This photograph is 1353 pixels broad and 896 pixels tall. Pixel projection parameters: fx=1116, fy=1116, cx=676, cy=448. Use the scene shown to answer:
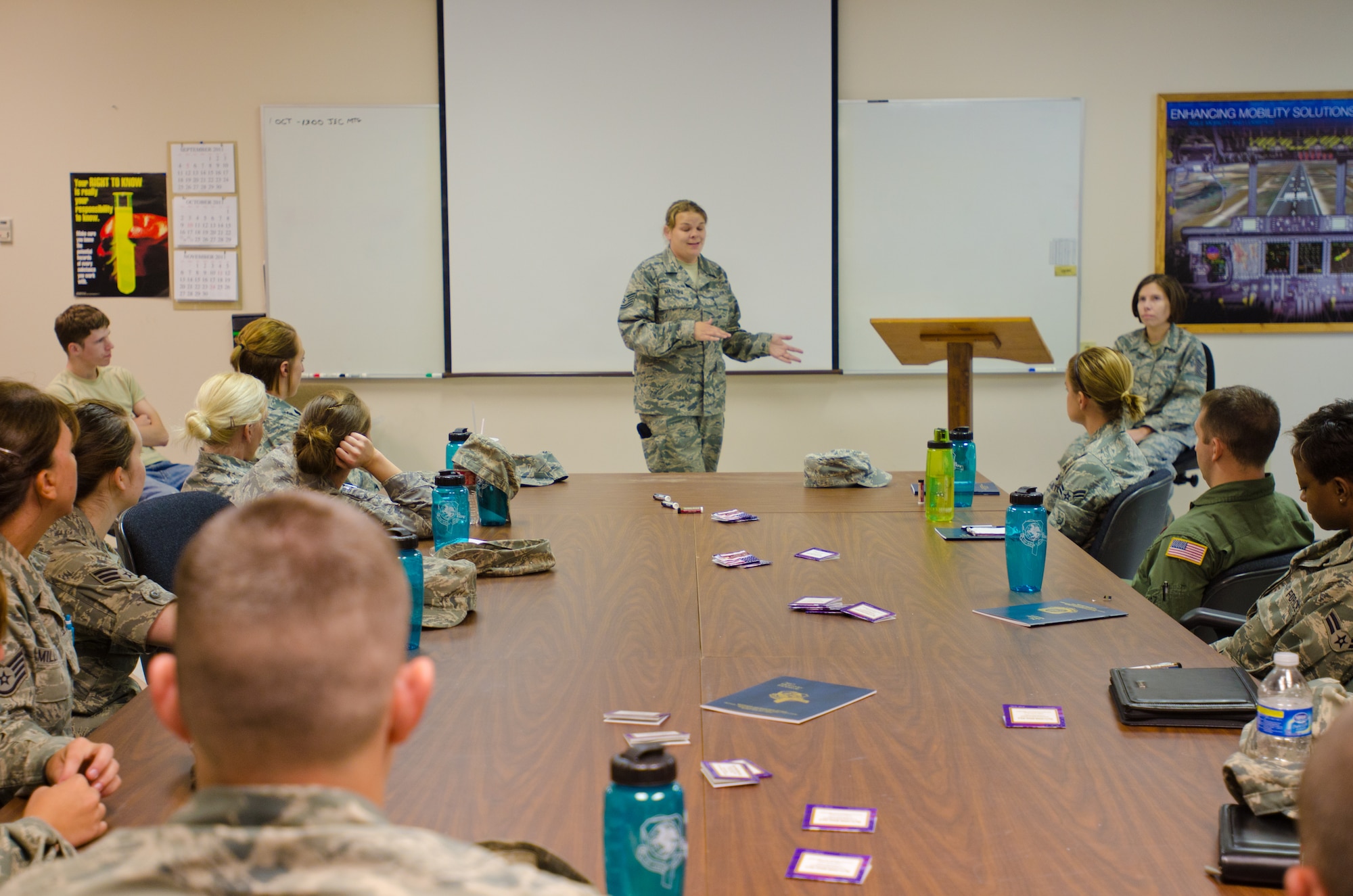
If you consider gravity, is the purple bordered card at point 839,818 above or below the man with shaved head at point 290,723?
below

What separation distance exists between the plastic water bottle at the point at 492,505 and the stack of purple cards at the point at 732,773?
1654 mm

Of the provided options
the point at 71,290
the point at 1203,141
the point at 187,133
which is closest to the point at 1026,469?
the point at 1203,141

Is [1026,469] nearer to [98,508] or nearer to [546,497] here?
[546,497]

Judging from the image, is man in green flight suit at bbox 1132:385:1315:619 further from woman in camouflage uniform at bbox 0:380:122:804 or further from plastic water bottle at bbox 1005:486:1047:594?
woman in camouflage uniform at bbox 0:380:122:804

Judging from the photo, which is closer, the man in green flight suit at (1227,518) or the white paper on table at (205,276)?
the man in green flight suit at (1227,518)

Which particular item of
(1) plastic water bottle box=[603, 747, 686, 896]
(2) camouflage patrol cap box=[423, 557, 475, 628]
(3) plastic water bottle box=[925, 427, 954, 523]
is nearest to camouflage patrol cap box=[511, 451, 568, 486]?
(3) plastic water bottle box=[925, 427, 954, 523]

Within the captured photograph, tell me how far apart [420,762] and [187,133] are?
5.00 metres

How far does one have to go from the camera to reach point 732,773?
52.5 inches

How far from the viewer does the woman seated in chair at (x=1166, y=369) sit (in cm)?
488

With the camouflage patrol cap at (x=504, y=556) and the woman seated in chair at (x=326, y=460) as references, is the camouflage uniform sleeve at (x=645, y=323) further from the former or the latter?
the camouflage patrol cap at (x=504, y=556)

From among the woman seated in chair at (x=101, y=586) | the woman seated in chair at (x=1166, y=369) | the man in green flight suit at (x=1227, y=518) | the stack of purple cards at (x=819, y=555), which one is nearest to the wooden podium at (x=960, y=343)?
the woman seated in chair at (x=1166, y=369)

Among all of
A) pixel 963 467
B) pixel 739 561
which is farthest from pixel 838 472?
pixel 739 561

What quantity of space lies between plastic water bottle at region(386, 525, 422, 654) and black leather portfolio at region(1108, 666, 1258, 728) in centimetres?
107

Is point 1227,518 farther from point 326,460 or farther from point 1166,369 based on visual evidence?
point 1166,369
